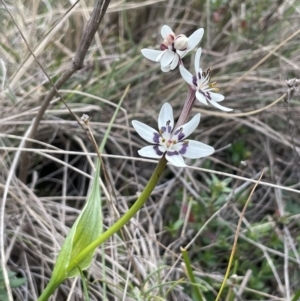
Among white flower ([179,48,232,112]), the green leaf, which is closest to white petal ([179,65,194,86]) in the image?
white flower ([179,48,232,112])

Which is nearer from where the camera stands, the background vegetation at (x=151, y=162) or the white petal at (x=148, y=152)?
the white petal at (x=148, y=152)

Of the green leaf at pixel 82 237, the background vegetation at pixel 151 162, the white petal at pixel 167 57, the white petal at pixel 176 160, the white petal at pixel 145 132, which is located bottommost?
the background vegetation at pixel 151 162

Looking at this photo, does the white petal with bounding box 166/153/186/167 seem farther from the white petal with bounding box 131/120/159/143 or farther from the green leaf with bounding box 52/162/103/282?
the green leaf with bounding box 52/162/103/282

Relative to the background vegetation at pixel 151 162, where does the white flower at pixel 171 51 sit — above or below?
above

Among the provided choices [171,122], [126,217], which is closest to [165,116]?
[171,122]

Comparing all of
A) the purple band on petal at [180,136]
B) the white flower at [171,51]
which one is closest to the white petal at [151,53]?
the white flower at [171,51]

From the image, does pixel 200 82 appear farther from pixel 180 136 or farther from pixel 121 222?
pixel 121 222

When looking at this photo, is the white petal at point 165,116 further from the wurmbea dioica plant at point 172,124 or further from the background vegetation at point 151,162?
the background vegetation at point 151,162
